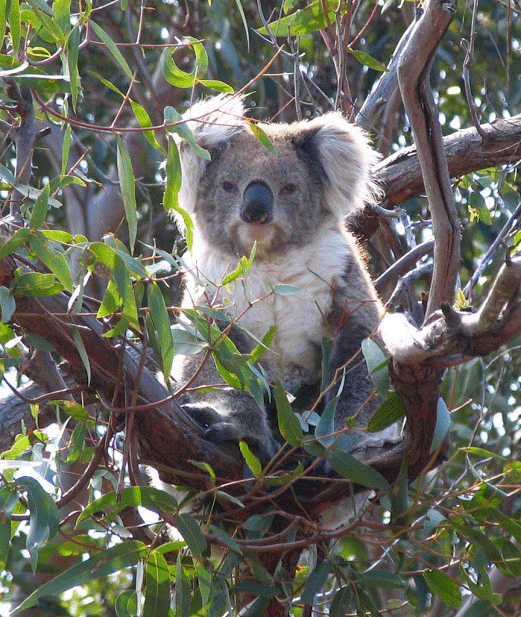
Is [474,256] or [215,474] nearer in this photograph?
[215,474]

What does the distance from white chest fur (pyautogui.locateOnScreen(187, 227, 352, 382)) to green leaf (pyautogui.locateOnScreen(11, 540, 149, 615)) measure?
894 mm

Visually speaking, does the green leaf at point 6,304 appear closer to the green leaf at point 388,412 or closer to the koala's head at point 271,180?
the green leaf at point 388,412

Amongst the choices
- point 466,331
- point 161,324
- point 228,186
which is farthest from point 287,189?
point 466,331

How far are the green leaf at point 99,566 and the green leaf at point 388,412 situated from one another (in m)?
0.52

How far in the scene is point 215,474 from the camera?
2096mm

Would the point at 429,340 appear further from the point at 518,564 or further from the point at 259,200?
the point at 259,200

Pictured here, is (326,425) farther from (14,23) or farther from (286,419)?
(14,23)

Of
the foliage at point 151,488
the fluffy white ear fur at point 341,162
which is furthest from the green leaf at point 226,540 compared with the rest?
the fluffy white ear fur at point 341,162

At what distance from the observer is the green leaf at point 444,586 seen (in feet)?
6.89

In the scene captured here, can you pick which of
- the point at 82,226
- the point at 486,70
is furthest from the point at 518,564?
the point at 486,70

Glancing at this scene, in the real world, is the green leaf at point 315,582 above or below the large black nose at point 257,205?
below

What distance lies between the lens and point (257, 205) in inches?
105

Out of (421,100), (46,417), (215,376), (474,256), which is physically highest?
(421,100)

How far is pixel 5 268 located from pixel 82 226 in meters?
2.48
